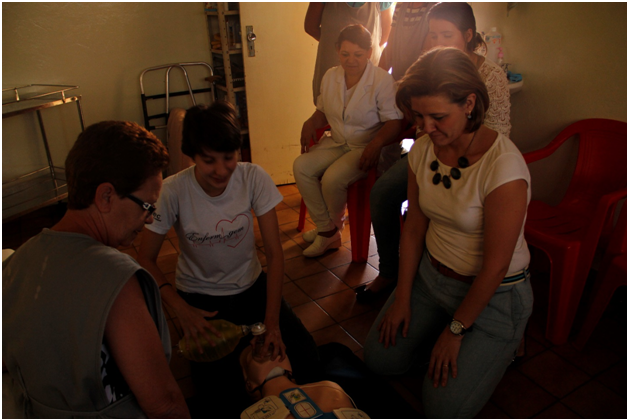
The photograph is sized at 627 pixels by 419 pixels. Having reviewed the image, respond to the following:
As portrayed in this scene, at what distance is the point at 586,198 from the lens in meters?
2.08

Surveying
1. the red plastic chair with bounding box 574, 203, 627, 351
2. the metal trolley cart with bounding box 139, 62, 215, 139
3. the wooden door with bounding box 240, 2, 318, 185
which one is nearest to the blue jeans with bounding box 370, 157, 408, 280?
the red plastic chair with bounding box 574, 203, 627, 351

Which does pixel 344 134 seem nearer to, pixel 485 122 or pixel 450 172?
pixel 485 122

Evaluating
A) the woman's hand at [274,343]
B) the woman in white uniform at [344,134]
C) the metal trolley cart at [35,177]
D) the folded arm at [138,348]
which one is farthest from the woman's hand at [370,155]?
the metal trolley cart at [35,177]

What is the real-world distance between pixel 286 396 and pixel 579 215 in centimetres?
167

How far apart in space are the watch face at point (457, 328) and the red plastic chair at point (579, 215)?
634mm

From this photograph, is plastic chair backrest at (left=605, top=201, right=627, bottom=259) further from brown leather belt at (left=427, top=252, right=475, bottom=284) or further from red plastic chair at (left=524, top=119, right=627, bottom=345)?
brown leather belt at (left=427, top=252, right=475, bottom=284)

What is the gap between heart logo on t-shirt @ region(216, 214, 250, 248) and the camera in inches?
58.4

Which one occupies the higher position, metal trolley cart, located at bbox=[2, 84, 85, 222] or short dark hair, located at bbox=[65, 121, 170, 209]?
short dark hair, located at bbox=[65, 121, 170, 209]

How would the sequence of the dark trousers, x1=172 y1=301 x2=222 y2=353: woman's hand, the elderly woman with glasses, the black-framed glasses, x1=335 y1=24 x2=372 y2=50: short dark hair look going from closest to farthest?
the elderly woman with glasses
the black-framed glasses
x1=172 y1=301 x2=222 y2=353: woman's hand
the dark trousers
x1=335 y1=24 x2=372 y2=50: short dark hair

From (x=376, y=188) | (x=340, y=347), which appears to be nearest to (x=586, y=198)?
(x=376, y=188)

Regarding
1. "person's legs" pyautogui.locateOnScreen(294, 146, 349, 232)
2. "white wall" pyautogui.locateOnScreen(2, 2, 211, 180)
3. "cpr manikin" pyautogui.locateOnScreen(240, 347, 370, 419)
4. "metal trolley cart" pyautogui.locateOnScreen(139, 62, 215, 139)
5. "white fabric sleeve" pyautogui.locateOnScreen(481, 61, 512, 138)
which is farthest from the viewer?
"metal trolley cart" pyautogui.locateOnScreen(139, 62, 215, 139)

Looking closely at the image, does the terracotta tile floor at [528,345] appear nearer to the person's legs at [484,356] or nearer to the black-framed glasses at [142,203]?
the person's legs at [484,356]

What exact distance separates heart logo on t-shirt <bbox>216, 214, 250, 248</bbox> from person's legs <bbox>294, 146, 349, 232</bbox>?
3.16 ft

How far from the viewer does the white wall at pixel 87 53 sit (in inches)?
117
